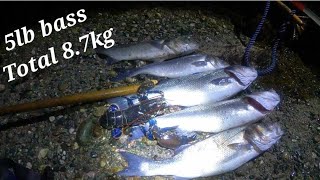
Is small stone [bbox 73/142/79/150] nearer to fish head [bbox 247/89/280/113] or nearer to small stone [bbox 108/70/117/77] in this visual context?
small stone [bbox 108/70/117/77]

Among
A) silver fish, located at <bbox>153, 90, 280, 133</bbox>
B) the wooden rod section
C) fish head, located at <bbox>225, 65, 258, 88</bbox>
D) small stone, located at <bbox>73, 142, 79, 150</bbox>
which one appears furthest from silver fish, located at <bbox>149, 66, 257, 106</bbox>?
small stone, located at <bbox>73, 142, 79, 150</bbox>

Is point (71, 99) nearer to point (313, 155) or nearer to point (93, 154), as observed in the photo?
point (93, 154)

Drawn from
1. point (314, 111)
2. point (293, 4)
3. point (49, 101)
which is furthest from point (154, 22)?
point (314, 111)

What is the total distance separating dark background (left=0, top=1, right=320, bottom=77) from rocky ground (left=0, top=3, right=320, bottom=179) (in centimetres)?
15

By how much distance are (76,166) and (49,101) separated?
3.19 ft

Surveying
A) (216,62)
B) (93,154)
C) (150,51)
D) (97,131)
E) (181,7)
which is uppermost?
(181,7)

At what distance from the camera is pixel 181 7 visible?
20.2 feet

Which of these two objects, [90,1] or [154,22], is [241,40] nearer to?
[154,22]

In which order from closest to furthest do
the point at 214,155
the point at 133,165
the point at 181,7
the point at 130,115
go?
the point at 133,165, the point at 214,155, the point at 130,115, the point at 181,7

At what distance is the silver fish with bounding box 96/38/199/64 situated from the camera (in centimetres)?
498

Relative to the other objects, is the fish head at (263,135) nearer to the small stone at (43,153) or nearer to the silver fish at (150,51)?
the silver fish at (150,51)

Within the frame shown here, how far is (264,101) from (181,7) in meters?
2.79

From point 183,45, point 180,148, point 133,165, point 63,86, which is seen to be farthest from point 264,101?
point 63,86

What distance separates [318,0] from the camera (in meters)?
5.02
